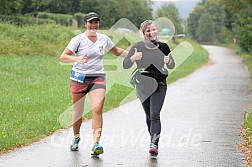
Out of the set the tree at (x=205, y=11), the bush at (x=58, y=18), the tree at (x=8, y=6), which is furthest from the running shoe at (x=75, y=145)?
the tree at (x=205, y=11)

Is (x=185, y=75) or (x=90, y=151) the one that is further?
(x=185, y=75)

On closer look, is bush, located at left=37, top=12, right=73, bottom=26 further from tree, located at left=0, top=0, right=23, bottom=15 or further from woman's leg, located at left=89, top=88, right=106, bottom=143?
woman's leg, located at left=89, top=88, right=106, bottom=143

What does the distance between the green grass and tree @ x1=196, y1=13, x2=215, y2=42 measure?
99324mm

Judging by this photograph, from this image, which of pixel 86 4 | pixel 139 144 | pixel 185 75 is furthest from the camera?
pixel 86 4

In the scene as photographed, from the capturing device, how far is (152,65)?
848 centimetres

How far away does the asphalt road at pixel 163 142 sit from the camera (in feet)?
26.7

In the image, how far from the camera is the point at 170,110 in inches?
576

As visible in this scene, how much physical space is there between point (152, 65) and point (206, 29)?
129192 millimetres

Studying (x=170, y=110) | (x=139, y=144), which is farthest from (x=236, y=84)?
(x=139, y=144)

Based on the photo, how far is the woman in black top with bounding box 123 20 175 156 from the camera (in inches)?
333

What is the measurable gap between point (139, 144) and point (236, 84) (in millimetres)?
15797

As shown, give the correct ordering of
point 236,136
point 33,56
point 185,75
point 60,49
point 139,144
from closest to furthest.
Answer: point 139,144, point 236,136, point 185,75, point 33,56, point 60,49

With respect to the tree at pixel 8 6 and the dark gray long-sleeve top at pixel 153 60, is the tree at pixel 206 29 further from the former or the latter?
the dark gray long-sleeve top at pixel 153 60

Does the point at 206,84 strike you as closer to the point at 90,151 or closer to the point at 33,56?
the point at 33,56
